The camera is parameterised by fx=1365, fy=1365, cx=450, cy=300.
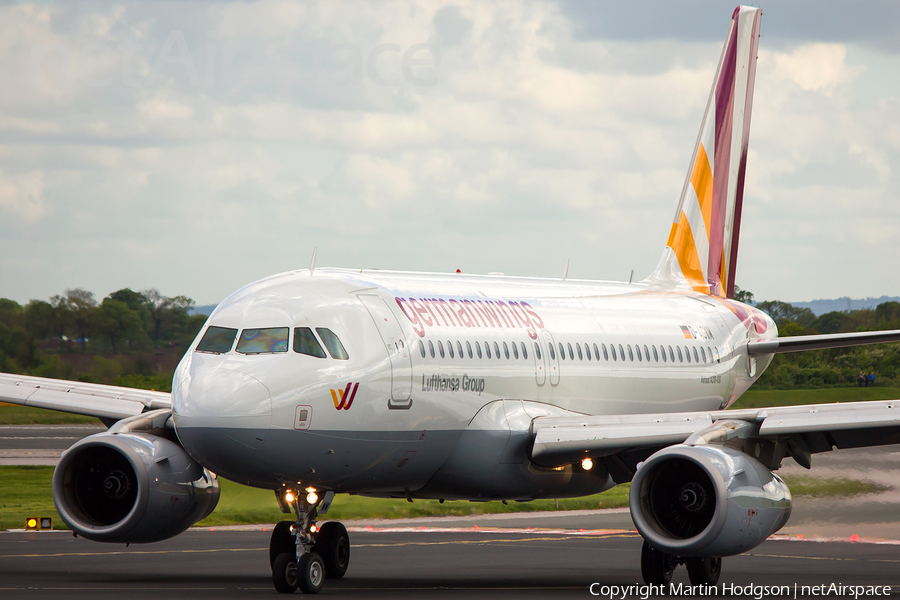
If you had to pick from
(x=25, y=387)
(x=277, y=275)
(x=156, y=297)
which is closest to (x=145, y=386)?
(x=156, y=297)

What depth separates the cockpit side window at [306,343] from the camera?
15688 mm

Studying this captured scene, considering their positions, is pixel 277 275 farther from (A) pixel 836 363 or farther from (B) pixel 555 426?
(A) pixel 836 363

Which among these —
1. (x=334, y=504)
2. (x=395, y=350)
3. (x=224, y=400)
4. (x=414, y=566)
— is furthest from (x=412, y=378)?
(x=334, y=504)

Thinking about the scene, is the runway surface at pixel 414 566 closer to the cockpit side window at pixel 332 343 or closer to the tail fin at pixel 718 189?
the cockpit side window at pixel 332 343

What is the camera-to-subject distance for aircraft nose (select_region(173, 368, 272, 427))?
48.5ft

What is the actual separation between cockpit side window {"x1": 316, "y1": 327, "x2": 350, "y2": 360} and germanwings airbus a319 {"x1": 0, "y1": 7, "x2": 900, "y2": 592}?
22 millimetres

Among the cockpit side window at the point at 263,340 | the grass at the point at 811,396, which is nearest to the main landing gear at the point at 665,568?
the cockpit side window at the point at 263,340

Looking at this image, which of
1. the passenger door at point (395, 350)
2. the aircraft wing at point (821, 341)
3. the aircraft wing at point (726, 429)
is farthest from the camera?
the aircraft wing at point (821, 341)

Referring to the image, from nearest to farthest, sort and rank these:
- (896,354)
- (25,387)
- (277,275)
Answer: (277,275)
(25,387)
(896,354)

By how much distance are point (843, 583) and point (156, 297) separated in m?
39.6

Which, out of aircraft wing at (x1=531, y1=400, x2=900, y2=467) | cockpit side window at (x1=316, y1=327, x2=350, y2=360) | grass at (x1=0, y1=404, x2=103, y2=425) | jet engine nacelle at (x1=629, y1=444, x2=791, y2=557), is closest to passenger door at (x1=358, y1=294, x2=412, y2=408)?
cockpit side window at (x1=316, y1=327, x2=350, y2=360)

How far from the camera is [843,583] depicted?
1864cm

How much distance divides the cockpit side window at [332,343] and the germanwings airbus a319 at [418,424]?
22mm

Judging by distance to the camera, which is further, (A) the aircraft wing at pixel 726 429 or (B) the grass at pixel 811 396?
(B) the grass at pixel 811 396
